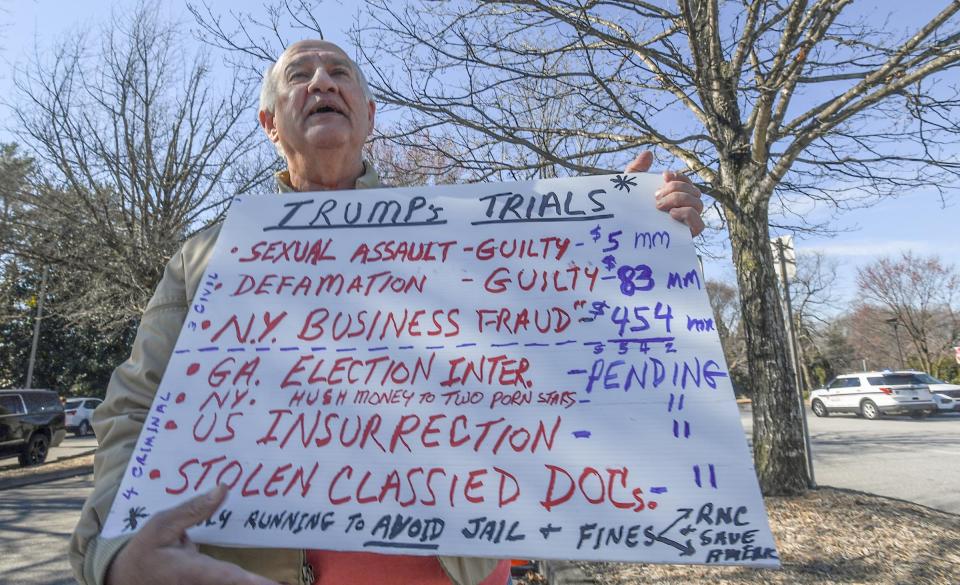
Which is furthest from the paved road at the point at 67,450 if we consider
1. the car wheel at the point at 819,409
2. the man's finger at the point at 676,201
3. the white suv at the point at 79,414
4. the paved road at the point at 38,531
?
the car wheel at the point at 819,409

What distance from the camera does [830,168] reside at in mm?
6188

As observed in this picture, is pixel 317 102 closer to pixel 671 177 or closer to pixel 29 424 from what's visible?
pixel 671 177

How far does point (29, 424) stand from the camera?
1384 centimetres

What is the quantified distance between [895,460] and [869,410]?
12.3 metres

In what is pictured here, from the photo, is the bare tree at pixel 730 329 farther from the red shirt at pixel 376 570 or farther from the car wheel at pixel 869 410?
the red shirt at pixel 376 570

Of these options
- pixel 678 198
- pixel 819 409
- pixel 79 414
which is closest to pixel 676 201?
pixel 678 198

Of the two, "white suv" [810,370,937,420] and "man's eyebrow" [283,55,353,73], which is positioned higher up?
"man's eyebrow" [283,55,353,73]

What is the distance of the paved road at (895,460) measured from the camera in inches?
299

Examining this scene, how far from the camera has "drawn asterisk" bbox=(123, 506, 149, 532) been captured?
120cm

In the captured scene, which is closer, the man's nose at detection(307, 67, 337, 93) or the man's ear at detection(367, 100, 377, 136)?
the man's nose at detection(307, 67, 337, 93)

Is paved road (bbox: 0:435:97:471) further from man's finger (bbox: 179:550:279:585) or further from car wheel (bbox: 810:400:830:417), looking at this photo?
car wheel (bbox: 810:400:830:417)

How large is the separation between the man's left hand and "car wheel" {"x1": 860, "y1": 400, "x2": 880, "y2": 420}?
23343 millimetres

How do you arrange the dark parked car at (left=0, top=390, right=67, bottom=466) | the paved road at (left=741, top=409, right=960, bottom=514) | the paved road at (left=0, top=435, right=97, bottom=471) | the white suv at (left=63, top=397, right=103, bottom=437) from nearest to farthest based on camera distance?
the paved road at (left=741, top=409, right=960, bottom=514), the dark parked car at (left=0, top=390, right=67, bottom=466), the paved road at (left=0, top=435, right=97, bottom=471), the white suv at (left=63, top=397, right=103, bottom=437)

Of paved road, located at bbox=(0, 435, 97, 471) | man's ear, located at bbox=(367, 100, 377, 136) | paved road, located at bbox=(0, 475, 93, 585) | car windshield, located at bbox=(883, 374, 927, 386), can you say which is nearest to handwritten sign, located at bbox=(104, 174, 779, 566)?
man's ear, located at bbox=(367, 100, 377, 136)
